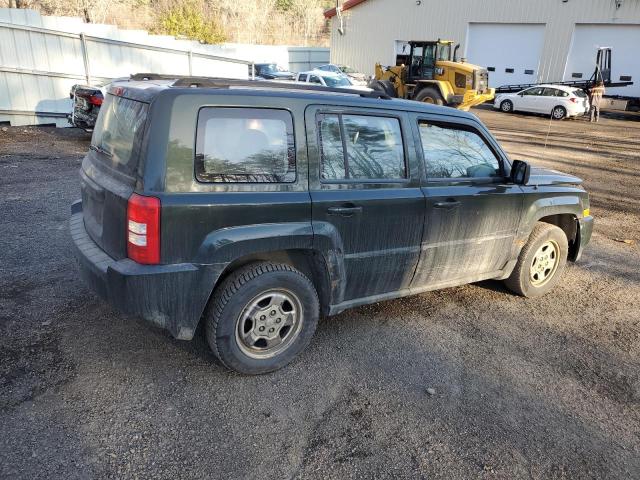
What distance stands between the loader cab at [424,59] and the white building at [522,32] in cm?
967

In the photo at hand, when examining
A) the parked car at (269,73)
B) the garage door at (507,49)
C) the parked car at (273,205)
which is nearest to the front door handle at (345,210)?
the parked car at (273,205)

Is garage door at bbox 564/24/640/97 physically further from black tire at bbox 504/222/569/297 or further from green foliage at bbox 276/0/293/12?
green foliage at bbox 276/0/293/12

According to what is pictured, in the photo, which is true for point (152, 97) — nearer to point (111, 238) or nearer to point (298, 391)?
point (111, 238)

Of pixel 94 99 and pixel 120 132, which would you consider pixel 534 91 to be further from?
pixel 120 132

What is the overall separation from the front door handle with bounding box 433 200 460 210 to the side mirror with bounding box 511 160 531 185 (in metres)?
0.66

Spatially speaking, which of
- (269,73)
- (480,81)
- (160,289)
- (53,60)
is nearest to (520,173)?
(160,289)

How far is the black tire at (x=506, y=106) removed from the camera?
25.1 m

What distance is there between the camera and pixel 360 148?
3.54 m

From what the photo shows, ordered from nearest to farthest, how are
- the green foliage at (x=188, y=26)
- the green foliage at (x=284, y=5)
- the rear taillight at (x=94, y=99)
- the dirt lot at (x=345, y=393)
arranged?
the dirt lot at (x=345, y=393)
the rear taillight at (x=94, y=99)
the green foliage at (x=188, y=26)
the green foliage at (x=284, y=5)

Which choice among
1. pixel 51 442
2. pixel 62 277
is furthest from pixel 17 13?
pixel 51 442

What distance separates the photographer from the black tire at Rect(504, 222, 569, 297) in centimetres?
463

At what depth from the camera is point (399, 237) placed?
12.2 feet

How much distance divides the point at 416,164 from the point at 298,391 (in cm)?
→ 184

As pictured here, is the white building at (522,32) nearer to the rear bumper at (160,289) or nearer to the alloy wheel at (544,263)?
the alloy wheel at (544,263)
